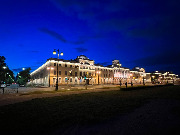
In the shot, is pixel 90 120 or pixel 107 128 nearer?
pixel 107 128

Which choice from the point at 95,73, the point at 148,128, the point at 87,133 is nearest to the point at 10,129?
the point at 87,133

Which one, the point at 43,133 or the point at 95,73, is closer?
the point at 43,133

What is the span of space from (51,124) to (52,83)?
4849 cm

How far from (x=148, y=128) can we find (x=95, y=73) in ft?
212

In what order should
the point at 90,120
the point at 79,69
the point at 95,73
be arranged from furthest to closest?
1. the point at 95,73
2. the point at 79,69
3. the point at 90,120

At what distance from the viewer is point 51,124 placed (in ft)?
14.3

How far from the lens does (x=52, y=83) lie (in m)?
49.9

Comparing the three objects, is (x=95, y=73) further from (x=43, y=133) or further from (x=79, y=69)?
(x=43, y=133)

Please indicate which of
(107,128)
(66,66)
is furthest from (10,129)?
(66,66)

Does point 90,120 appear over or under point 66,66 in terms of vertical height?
under

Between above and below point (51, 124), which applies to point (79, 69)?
above

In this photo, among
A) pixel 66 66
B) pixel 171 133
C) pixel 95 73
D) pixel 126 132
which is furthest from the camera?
pixel 95 73

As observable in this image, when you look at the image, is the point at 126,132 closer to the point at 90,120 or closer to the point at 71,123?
the point at 90,120

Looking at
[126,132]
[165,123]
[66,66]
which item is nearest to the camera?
[126,132]
